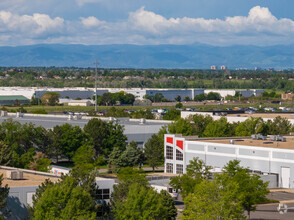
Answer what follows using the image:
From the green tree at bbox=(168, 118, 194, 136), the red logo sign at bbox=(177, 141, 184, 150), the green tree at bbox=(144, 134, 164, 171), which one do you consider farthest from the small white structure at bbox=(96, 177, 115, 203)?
the green tree at bbox=(168, 118, 194, 136)

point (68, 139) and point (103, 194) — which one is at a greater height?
point (103, 194)

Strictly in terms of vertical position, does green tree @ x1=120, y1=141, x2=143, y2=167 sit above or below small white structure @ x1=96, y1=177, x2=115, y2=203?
below

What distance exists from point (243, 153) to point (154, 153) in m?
14.8

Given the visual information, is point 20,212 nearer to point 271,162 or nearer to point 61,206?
point 61,206

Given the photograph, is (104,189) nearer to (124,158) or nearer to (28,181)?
(28,181)

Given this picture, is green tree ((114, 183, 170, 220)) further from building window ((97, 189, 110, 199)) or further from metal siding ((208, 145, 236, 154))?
metal siding ((208, 145, 236, 154))

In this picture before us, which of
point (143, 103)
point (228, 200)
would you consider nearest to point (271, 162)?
point (228, 200)

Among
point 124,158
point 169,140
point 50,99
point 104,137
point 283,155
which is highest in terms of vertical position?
point 50,99

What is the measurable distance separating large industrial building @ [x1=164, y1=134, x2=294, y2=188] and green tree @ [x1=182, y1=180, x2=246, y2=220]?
86.4 feet

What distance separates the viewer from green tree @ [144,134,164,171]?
77.9 meters

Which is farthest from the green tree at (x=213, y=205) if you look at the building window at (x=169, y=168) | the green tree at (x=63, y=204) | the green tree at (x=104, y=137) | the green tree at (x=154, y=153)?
the green tree at (x=104, y=137)

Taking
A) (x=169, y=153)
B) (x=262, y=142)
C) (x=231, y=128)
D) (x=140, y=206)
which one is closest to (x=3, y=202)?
(x=140, y=206)

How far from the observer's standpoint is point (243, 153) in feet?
218

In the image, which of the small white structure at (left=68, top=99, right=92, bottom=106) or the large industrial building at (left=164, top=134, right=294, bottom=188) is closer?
the large industrial building at (left=164, top=134, right=294, bottom=188)
